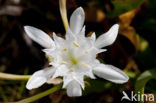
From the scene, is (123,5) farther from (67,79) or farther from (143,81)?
(67,79)

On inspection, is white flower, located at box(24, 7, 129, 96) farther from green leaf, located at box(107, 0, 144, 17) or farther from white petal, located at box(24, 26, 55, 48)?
green leaf, located at box(107, 0, 144, 17)

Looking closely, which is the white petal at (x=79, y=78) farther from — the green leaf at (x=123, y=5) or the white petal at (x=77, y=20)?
the green leaf at (x=123, y=5)

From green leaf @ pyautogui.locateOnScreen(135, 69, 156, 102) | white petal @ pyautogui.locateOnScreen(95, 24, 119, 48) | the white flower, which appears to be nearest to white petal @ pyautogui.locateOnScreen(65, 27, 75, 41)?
the white flower

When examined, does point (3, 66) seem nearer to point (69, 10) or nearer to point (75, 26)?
point (69, 10)

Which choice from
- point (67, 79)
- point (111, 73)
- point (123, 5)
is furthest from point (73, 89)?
point (123, 5)

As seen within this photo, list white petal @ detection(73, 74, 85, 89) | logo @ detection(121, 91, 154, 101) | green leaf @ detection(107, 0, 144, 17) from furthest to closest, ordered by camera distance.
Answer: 1. green leaf @ detection(107, 0, 144, 17)
2. logo @ detection(121, 91, 154, 101)
3. white petal @ detection(73, 74, 85, 89)

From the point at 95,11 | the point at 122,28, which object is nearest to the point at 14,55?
the point at 95,11

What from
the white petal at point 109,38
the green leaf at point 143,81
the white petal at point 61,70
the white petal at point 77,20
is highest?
the white petal at point 77,20

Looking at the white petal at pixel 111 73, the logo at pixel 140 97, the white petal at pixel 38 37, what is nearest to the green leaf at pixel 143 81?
the logo at pixel 140 97
